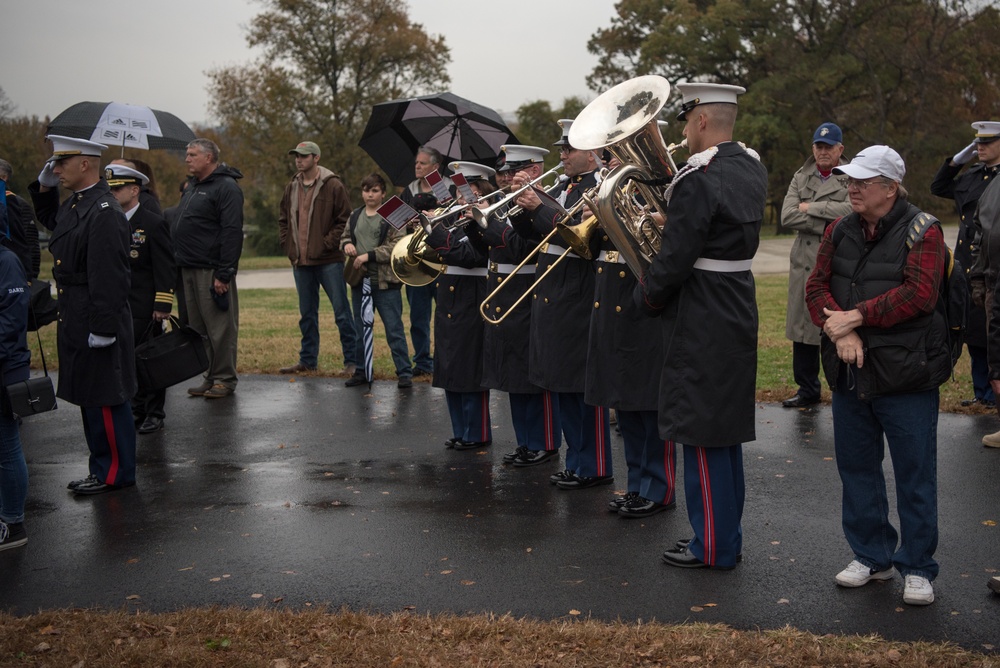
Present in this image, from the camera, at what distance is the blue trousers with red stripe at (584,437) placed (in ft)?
22.0

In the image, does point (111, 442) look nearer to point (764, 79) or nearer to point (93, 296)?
point (93, 296)

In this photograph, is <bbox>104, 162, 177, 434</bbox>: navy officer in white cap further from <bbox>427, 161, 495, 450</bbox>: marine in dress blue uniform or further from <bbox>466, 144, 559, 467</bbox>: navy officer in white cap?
<bbox>466, 144, 559, 467</bbox>: navy officer in white cap

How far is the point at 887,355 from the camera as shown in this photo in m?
4.64

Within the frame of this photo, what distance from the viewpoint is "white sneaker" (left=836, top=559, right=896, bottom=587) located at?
16.0 ft

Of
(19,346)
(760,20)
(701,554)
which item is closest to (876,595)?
(701,554)

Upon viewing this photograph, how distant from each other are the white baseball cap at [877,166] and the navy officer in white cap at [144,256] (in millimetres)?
5583

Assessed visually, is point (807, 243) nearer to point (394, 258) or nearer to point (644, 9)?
point (394, 258)

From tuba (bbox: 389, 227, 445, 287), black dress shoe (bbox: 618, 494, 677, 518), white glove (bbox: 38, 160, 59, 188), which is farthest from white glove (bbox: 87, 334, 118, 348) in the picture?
black dress shoe (bbox: 618, 494, 677, 518)

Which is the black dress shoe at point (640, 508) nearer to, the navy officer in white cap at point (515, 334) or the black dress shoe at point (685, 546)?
the black dress shoe at point (685, 546)

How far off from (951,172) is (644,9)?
4199 cm

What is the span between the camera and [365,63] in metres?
41.5

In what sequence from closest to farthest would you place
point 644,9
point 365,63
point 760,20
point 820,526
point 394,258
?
point 820,526, point 394,258, point 365,63, point 760,20, point 644,9

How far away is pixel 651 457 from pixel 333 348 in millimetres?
→ 7696

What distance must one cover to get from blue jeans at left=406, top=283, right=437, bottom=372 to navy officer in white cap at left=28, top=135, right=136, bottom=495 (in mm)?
4424
